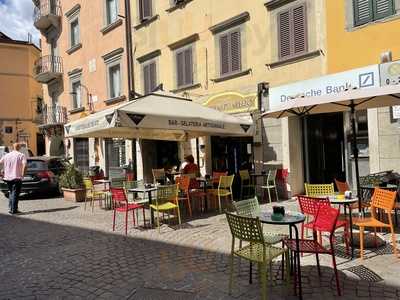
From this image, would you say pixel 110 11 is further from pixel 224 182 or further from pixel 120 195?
pixel 120 195

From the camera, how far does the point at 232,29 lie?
13.0m

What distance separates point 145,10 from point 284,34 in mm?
7561

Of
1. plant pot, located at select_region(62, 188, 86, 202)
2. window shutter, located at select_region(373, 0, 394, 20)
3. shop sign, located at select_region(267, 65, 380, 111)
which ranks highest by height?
window shutter, located at select_region(373, 0, 394, 20)

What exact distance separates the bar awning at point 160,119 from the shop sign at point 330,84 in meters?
1.25

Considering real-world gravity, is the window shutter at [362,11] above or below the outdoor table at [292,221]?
above

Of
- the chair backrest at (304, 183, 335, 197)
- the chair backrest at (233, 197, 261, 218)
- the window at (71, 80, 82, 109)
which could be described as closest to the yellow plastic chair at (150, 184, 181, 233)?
the chair backrest at (304, 183, 335, 197)

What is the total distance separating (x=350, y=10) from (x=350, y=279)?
7152 millimetres

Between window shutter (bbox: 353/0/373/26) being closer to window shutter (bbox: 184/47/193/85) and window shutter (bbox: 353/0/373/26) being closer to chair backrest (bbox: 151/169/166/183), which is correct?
window shutter (bbox: 184/47/193/85)

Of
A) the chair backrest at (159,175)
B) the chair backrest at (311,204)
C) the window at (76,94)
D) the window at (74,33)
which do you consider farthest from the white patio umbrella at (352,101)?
the window at (74,33)

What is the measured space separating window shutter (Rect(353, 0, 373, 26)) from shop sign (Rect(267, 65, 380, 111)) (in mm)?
1181

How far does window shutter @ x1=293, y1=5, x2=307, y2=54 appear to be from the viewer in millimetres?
10836

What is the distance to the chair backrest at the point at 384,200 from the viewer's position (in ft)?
18.6

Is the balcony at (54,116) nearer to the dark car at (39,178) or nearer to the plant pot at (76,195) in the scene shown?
the dark car at (39,178)

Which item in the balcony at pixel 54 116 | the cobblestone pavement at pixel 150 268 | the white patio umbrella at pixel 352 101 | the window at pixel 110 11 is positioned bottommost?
the cobblestone pavement at pixel 150 268
